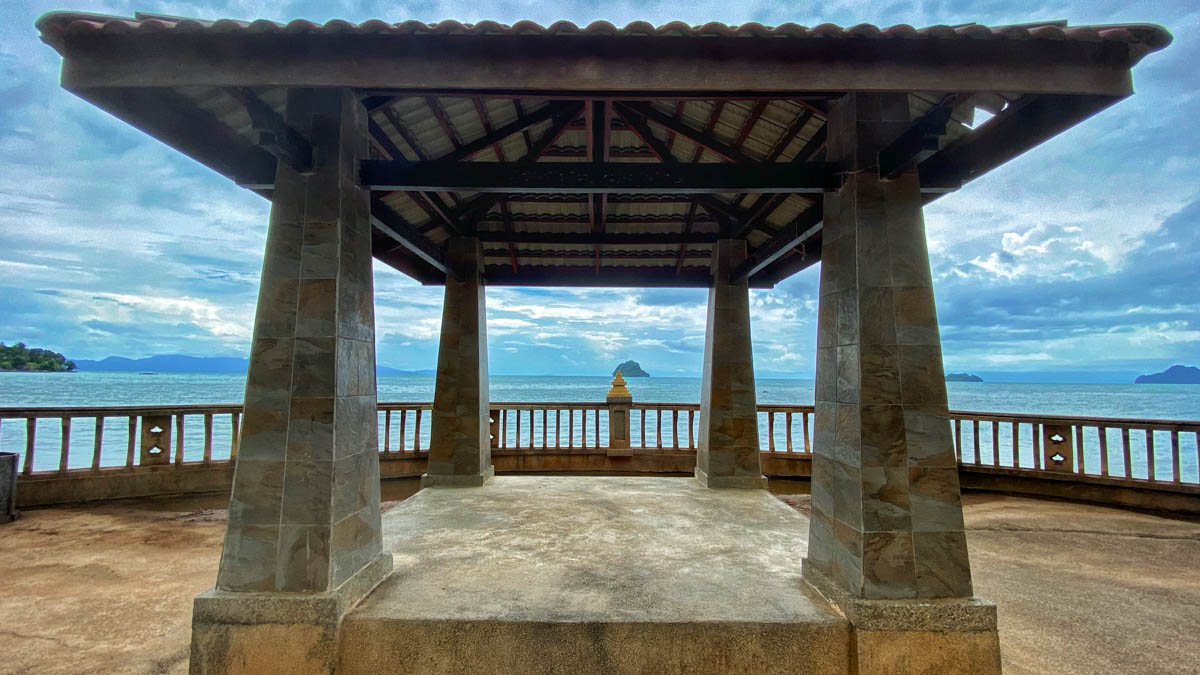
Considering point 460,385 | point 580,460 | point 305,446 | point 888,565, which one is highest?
point 460,385

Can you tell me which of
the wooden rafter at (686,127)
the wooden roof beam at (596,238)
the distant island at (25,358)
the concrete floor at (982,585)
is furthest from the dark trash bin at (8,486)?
the distant island at (25,358)

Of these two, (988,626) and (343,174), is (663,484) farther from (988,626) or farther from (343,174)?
(343,174)

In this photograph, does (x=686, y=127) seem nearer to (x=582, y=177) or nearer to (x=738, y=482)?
(x=582, y=177)

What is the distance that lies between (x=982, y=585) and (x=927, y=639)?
2.02m

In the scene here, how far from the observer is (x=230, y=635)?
8.93 feet

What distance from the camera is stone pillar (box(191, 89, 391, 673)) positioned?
2727mm

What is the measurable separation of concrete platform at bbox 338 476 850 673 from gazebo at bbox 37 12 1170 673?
19mm

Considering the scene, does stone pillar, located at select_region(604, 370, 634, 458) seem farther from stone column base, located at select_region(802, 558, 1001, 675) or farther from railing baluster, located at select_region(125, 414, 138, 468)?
railing baluster, located at select_region(125, 414, 138, 468)

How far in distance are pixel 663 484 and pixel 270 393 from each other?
4.98 m

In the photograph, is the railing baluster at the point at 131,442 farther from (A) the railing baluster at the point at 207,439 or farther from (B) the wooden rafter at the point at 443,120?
(B) the wooden rafter at the point at 443,120

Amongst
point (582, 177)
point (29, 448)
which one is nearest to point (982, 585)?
point (582, 177)

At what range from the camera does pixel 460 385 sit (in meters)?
6.40

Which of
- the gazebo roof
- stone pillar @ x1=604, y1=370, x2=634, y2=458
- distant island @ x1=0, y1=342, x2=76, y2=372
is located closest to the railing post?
stone pillar @ x1=604, y1=370, x2=634, y2=458

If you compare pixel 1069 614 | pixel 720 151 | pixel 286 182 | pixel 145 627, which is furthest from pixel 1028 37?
pixel 145 627
